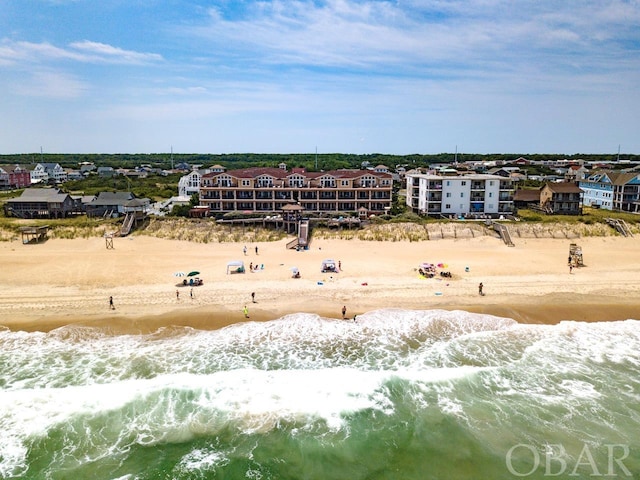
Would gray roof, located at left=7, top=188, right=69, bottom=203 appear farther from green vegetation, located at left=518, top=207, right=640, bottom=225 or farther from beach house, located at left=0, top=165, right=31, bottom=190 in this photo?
green vegetation, located at left=518, top=207, right=640, bottom=225

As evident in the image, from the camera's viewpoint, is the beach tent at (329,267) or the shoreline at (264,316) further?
the beach tent at (329,267)

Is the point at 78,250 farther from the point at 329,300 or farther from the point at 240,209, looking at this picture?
the point at 329,300

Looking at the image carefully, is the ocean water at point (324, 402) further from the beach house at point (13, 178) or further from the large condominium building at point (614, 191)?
the beach house at point (13, 178)

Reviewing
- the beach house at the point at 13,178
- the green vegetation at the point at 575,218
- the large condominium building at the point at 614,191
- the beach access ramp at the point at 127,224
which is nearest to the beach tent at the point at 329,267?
the beach access ramp at the point at 127,224

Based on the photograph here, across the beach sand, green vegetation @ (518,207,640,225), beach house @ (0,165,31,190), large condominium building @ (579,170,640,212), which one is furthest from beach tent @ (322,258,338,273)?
beach house @ (0,165,31,190)

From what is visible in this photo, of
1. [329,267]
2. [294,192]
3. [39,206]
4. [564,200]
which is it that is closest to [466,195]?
[564,200]

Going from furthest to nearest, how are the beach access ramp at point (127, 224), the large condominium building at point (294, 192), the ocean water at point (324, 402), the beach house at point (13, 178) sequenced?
the beach house at point (13, 178), the large condominium building at point (294, 192), the beach access ramp at point (127, 224), the ocean water at point (324, 402)

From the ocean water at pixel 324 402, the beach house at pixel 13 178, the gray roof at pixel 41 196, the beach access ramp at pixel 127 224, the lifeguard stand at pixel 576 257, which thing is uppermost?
the beach house at pixel 13 178
